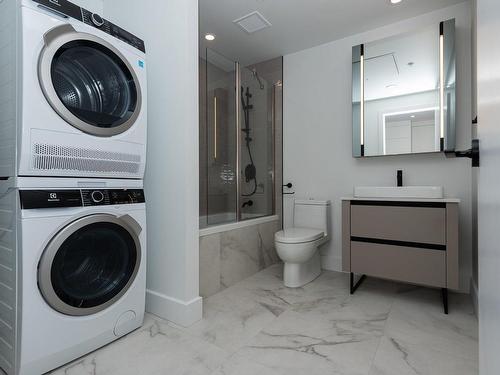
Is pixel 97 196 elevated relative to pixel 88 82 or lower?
lower

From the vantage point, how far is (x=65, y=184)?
4.16ft

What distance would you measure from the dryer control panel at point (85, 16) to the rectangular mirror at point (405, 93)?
1907 mm

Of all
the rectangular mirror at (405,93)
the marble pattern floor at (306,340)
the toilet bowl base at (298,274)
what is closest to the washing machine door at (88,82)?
the marble pattern floor at (306,340)

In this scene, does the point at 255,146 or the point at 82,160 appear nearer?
the point at 82,160

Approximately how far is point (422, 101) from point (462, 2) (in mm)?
785

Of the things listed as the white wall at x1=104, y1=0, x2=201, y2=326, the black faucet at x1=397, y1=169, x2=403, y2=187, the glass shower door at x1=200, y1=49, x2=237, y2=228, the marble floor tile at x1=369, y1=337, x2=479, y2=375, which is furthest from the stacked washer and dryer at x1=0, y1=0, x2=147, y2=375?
the black faucet at x1=397, y1=169, x2=403, y2=187

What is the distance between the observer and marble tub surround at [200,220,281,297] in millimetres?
2043

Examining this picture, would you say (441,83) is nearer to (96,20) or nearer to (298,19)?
(298,19)

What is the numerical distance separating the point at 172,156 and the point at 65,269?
2.62 feet

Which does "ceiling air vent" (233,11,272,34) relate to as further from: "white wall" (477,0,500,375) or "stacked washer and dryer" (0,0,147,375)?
"white wall" (477,0,500,375)

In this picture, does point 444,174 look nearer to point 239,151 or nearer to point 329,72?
point 329,72

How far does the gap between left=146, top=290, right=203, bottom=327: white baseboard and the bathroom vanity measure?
3.75ft

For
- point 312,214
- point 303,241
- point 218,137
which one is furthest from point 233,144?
point 303,241

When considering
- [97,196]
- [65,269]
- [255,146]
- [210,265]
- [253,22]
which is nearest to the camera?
[65,269]
